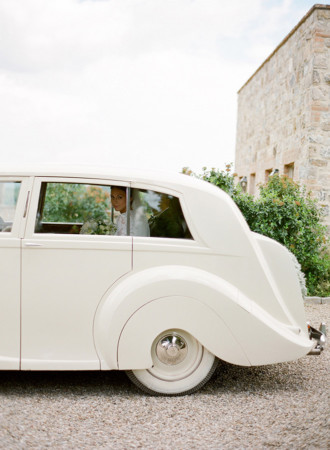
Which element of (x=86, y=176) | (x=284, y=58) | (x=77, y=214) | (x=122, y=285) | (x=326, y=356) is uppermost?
(x=284, y=58)

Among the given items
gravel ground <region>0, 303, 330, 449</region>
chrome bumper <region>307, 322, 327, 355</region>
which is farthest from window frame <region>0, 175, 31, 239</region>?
chrome bumper <region>307, 322, 327, 355</region>

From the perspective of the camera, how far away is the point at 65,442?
3270 millimetres

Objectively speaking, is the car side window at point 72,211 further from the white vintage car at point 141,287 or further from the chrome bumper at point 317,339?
the chrome bumper at point 317,339

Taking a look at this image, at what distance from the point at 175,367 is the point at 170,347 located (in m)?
0.19

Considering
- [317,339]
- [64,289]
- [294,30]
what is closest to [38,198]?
[64,289]

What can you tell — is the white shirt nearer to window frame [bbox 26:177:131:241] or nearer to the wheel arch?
window frame [bbox 26:177:131:241]

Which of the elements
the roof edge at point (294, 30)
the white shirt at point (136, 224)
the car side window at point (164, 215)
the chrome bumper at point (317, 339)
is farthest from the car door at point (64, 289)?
the roof edge at point (294, 30)

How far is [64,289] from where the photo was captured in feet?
12.9

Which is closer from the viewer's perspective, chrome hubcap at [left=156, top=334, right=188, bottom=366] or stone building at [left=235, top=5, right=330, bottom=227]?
chrome hubcap at [left=156, top=334, right=188, bottom=366]

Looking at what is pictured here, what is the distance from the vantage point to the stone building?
10250mm

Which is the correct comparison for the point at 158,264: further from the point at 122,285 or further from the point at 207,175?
the point at 207,175

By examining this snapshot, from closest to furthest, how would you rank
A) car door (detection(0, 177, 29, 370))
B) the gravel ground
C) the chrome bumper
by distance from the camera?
1. the gravel ground
2. car door (detection(0, 177, 29, 370))
3. the chrome bumper

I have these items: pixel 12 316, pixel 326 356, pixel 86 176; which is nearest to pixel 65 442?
pixel 12 316

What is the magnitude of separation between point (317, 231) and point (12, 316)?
22.1ft
